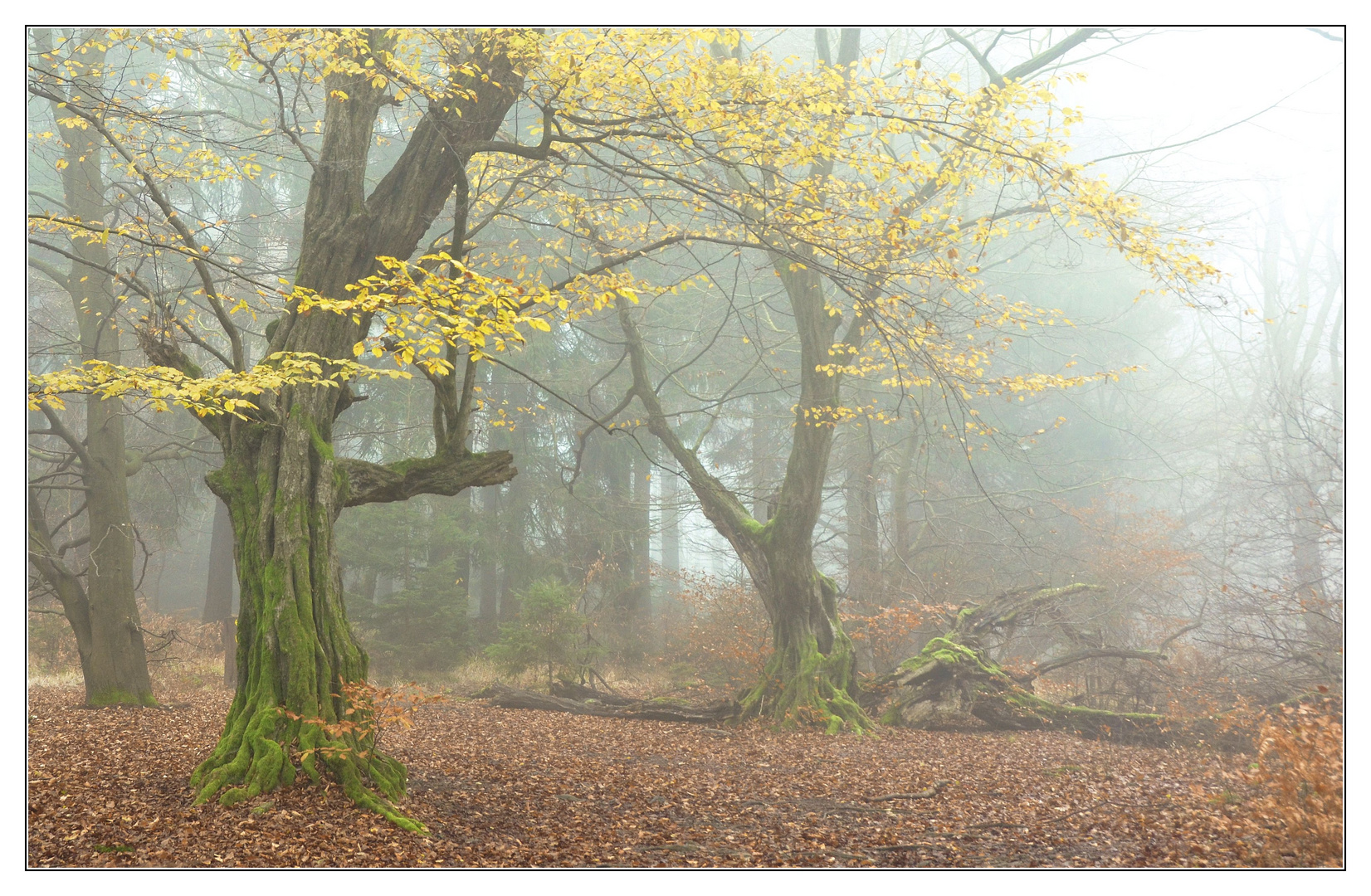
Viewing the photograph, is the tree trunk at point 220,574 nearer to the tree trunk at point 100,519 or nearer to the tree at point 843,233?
the tree trunk at point 100,519

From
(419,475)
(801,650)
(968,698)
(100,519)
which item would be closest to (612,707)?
(801,650)

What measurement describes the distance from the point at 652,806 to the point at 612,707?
500cm

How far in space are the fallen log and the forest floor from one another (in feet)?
4.21

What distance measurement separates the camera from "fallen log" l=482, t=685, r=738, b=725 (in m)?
9.74

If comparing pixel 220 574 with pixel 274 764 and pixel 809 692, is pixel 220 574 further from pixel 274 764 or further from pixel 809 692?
pixel 274 764

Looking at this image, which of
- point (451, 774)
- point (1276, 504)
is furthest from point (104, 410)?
point (1276, 504)

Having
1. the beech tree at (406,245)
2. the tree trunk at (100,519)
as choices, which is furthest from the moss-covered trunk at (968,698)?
the tree trunk at (100,519)

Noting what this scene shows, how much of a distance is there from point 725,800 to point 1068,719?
5311 millimetres

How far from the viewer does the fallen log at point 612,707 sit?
9742mm

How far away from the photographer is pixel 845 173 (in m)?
13.4

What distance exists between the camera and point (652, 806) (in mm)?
5629

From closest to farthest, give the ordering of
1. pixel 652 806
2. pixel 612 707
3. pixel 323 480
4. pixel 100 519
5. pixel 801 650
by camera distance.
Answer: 1. pixel 323 480
2. pixel 652 806
3. pixel 100 519
4. pixel 801 650
5. pixel 612 707

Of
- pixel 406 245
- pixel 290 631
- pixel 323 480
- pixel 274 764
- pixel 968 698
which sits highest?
pixel 406 245

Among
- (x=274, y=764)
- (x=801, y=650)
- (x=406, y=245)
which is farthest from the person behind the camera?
(x=801, y=650)
